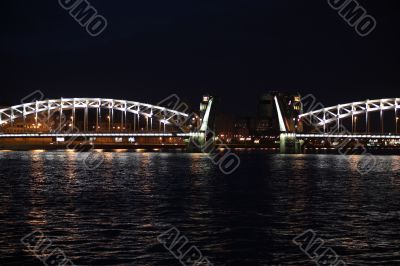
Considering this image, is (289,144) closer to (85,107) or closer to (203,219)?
(85,107)

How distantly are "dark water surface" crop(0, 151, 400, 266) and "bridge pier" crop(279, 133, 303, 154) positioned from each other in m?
70.5

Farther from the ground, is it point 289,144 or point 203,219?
point 289,144

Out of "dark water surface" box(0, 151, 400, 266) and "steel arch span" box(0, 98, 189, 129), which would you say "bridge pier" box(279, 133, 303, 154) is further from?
"dark water surface" box(0, 151, 400, 266)

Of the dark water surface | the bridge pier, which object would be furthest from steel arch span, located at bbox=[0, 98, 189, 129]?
the dark water surface

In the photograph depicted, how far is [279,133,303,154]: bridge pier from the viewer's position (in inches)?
4454

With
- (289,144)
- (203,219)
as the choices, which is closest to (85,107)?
(289,144)

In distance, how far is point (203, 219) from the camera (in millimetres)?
24812

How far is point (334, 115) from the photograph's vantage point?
13038cm

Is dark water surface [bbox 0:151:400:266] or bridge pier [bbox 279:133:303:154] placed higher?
bridge pier [bbox 279:133:303:154]

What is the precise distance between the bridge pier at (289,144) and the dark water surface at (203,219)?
70.5 metres

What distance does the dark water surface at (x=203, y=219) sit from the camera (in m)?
18.2

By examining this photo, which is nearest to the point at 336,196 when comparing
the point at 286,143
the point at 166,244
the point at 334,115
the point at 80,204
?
the point at 80,204

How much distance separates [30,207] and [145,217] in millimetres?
5456

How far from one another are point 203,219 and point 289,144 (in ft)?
294
